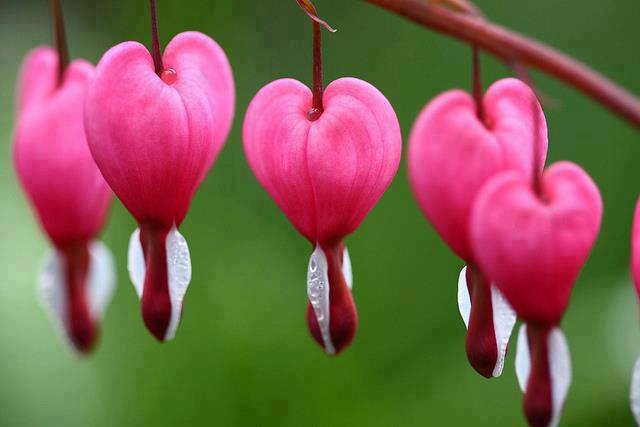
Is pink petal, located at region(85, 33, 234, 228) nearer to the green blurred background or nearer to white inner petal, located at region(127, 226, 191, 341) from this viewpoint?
white inner petal, located at region(127, 226, 191, 341)

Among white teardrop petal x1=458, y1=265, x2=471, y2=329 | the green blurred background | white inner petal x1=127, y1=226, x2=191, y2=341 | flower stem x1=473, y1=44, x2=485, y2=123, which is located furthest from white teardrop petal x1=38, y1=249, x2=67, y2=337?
the green blurred background

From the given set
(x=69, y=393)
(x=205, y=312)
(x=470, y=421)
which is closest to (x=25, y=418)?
(x=69, y=393)

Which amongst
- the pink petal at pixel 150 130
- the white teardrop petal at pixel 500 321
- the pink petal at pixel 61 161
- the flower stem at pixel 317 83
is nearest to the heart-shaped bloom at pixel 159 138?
the pink petal at pixel 150 130

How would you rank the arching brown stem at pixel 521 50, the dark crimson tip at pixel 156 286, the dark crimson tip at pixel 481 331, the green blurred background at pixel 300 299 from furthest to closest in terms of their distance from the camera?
the green blurred background at pixel 300 299 → the dark crimson tip at pixel 156 286 → the dark crimson tip at pixel 481 331 → the arching brown stem at pixel 521 50

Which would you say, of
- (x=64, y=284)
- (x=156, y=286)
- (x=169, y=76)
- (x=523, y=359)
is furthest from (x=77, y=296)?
(x=523, y=359)

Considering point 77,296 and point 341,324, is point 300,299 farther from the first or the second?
point 341,324

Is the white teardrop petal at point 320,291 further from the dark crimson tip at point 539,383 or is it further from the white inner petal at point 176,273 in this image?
the dark crimson tip at point 539,383
